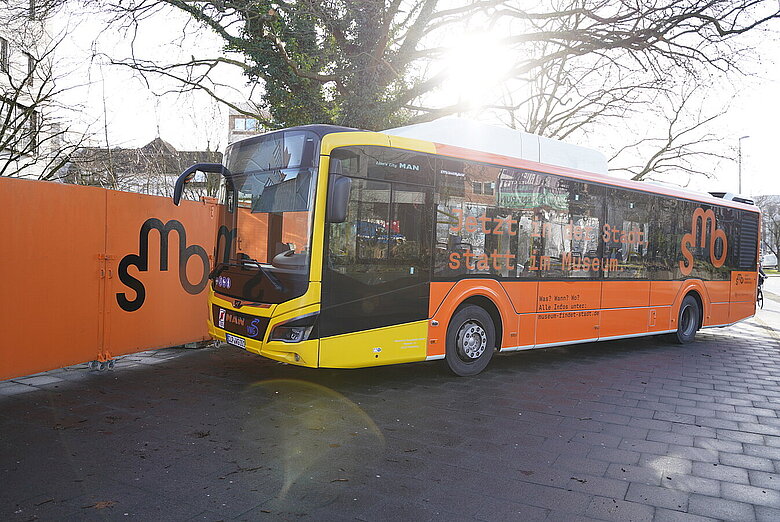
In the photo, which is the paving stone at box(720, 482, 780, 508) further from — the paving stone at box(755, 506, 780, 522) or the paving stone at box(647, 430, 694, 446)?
the paving stone at box(647, 430, 694, 446)

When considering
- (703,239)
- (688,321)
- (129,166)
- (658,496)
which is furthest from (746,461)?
(129,166)

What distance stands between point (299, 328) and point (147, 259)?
269cm

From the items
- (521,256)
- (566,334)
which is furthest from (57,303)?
(566,334)

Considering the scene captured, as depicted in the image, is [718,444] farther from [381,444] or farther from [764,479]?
[381,444]

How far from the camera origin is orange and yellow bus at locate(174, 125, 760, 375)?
6363 millimetres

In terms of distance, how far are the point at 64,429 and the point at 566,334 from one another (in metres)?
6.84

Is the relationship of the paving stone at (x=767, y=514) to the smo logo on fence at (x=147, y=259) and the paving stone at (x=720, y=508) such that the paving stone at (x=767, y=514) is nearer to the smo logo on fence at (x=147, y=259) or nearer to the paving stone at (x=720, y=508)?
the paving stone at (x=720, y=508)

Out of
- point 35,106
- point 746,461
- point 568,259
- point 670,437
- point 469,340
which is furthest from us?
point 35,106

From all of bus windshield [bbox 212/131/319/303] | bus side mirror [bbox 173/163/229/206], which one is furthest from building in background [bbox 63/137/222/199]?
bus windshield [bbox 212/131/319/303]

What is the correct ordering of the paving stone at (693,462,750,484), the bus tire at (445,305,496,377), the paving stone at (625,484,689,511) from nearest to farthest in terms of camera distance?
the paving stone at (625,484,689,511) < the paving stone at (693,462,750,484) < the bus tire at (445,305,496,377)

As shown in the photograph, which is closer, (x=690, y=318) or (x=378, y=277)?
(x=378, y=277)

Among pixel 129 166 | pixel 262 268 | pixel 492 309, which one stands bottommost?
pixel 492 309

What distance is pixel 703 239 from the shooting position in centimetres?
1182

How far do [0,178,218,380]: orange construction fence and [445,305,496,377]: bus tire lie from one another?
3.79 metres
